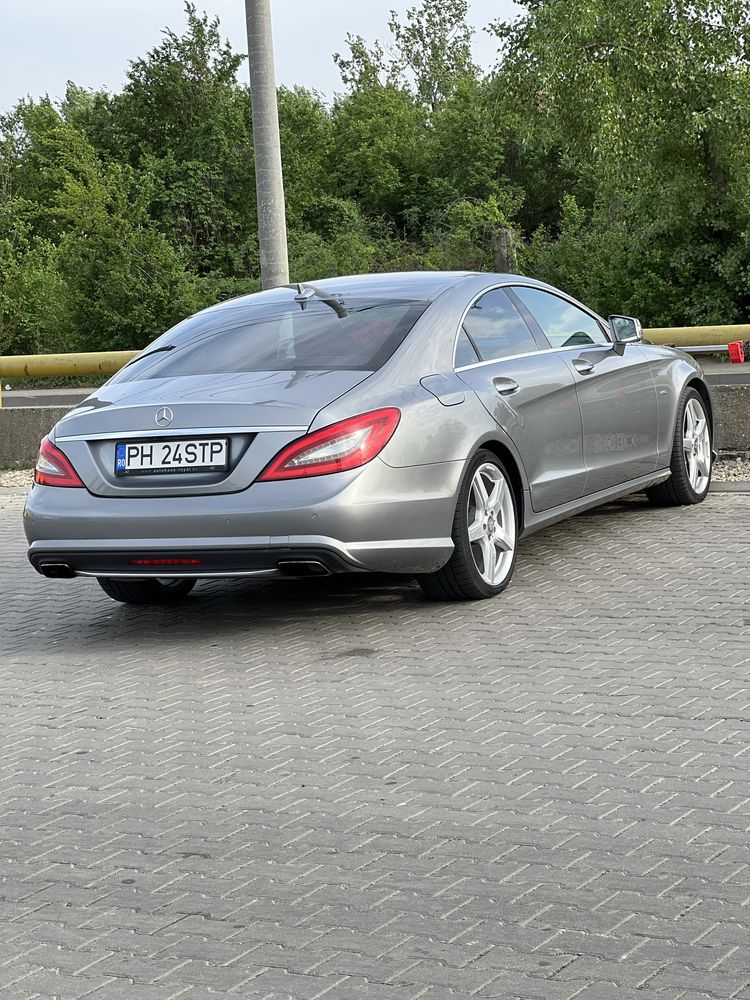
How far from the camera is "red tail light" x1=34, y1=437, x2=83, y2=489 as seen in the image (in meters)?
6.52

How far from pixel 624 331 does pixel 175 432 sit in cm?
311

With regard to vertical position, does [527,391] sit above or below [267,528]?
above

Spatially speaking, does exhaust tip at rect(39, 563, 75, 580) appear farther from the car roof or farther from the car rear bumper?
the car roof

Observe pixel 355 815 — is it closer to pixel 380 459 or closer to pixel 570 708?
pixel 570 708

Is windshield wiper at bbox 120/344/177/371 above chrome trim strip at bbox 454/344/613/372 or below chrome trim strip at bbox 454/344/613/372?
above

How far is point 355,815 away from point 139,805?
2.10 feet

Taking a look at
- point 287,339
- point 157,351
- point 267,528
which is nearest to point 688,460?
point 287,339

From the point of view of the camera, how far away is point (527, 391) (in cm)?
723

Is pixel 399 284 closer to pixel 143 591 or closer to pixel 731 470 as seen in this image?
pixel 143 591

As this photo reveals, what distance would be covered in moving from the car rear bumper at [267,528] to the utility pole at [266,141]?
6149mm

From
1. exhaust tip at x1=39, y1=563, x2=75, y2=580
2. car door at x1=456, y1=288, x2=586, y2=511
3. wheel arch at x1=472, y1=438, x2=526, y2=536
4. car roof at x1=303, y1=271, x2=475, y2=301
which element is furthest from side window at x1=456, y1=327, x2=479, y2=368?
exhaust tip at x1=39, y1=563, x2=75, y2=580

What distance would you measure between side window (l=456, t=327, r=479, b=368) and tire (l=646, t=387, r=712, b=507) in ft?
7.10

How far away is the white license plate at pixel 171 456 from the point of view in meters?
6.21

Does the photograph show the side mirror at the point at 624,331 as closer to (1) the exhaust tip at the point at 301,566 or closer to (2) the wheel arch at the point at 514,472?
(2) the wheel arch at the point at 514,472
